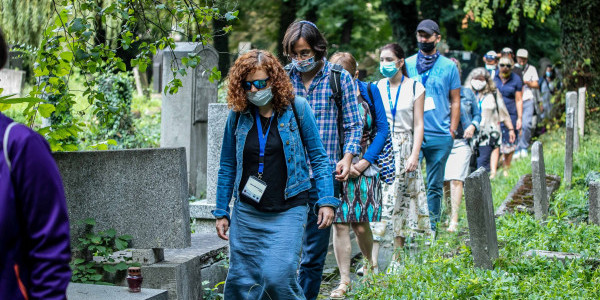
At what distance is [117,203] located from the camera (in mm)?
5309

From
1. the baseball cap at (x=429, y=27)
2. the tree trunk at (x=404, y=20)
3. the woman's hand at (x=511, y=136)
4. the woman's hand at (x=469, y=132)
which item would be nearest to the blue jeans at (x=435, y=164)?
the baseball cap at (x=429, y=27)

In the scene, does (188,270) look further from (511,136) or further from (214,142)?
(511,136)

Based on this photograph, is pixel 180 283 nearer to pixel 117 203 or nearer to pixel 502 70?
pixel 117 203

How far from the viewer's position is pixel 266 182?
4.65 m

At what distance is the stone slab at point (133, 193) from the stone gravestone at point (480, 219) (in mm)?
1991

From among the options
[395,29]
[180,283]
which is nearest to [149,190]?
[180,283]

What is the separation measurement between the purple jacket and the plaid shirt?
3296 mm

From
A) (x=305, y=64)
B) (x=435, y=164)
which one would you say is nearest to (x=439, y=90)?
(x=435, y=164)

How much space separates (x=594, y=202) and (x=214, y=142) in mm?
3626

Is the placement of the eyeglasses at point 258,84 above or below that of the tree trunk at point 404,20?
below

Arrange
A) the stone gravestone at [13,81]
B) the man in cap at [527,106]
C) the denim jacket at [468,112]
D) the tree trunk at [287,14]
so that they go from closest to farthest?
the denim jacket at [468,112], the man in cap at [527,106], the stone gravestone at [13,81], the tree trunk at [287,14]

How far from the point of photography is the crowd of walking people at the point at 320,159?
4.67m

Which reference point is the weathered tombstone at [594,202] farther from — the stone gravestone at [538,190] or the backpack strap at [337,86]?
the backpack strap at [337,86]

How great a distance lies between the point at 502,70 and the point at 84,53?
31.7 feet
